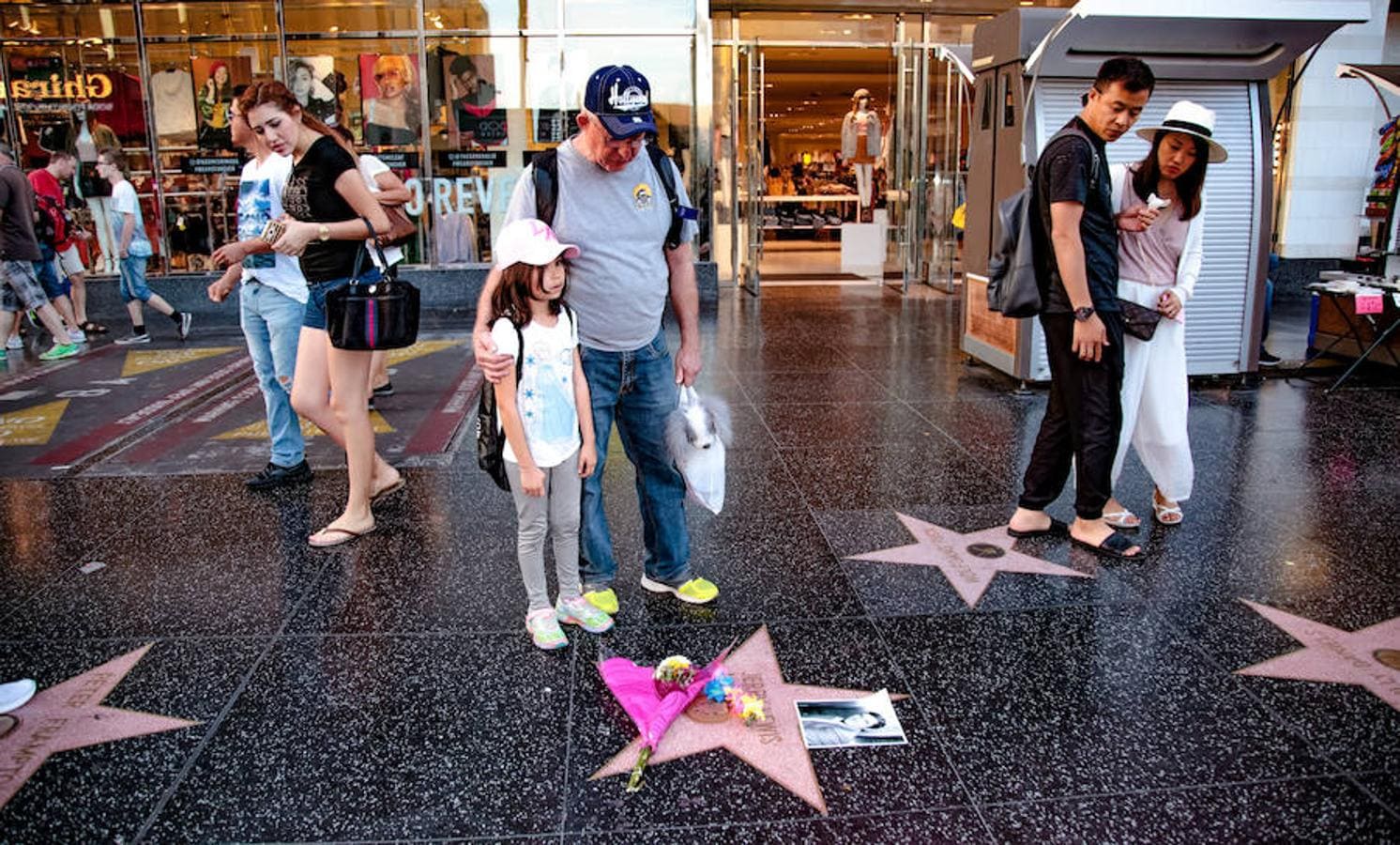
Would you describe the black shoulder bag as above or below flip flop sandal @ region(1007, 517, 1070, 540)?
above

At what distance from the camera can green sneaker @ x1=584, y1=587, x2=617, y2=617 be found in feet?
12.8

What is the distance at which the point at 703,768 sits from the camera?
9.65 feet

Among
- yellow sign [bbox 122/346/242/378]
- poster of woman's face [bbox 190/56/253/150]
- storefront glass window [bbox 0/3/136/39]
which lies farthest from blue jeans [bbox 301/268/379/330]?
storefront glass window [bbox 0/3/136/39]

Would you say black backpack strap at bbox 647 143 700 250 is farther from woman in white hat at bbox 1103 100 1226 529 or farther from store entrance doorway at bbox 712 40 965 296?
store entrance doorway at bbox 712 40 965 296

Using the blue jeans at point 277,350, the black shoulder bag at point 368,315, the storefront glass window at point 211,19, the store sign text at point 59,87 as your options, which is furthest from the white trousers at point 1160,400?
the store sign text at point 59,87

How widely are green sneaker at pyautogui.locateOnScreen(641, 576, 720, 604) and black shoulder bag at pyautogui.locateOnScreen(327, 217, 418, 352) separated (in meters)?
1.48

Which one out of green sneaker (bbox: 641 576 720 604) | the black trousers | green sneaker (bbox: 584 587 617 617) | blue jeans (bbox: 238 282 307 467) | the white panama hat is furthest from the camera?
blue jeans (bbox: 238 282 307 467)

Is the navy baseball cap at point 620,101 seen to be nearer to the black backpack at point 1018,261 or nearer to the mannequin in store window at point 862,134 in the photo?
the black backpack at point 1018,261

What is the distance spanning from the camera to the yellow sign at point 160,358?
30.1ft

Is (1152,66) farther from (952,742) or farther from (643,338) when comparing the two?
(952,742)

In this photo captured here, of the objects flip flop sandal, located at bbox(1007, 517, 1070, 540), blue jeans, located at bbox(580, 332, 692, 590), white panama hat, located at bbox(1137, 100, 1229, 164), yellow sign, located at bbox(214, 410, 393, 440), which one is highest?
white panama hat, located at bbox(1137, 100, 1229, 164)

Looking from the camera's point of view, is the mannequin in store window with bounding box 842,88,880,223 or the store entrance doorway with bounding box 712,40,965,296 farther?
the mannequin in store window with bounding box 842,88,880,223

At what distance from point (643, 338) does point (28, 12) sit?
1313 centimetres

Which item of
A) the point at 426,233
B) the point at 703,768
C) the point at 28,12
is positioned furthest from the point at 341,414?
the point at 28,12
